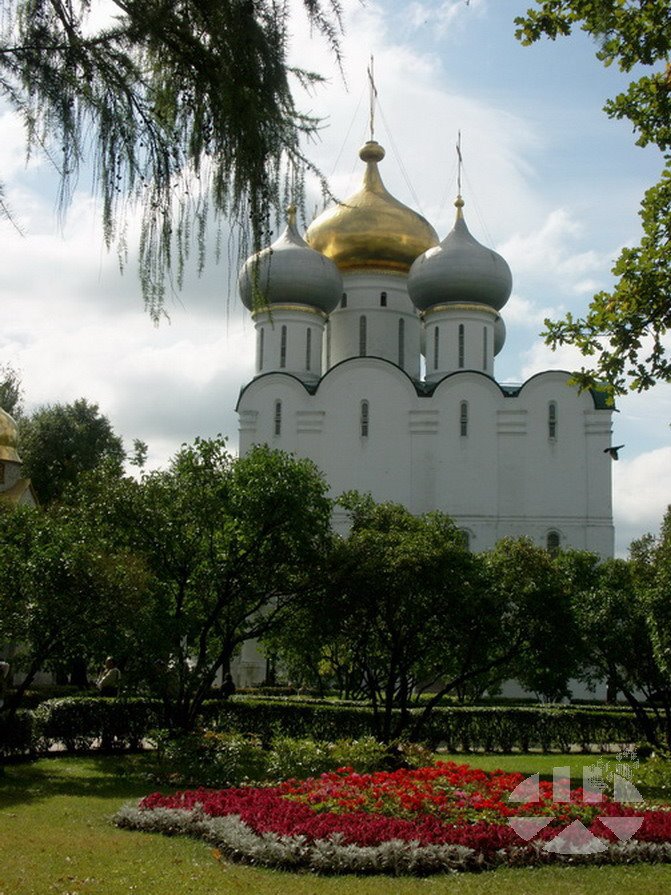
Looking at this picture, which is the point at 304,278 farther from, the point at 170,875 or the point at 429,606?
the point at 170,875

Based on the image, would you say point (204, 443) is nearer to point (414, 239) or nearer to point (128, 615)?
point (128, 615)

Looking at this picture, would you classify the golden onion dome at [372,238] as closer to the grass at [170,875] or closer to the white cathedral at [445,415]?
the white cathedral at [445,415]

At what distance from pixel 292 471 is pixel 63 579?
134 inches

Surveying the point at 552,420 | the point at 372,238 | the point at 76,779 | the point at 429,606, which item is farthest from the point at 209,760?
the point at 372,238

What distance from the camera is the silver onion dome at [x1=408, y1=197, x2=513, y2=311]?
1281 inches

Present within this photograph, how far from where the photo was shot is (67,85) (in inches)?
166

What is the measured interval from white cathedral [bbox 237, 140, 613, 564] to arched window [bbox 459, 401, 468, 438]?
30mm

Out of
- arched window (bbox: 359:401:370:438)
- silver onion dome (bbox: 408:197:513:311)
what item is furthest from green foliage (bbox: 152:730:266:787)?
silver onion dome (bbox: 408:197:513:311)

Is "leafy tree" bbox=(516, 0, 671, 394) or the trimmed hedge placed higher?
"leafy tree" bbox=(516, 0, 671, 394)

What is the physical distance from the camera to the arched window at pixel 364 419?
105 feet

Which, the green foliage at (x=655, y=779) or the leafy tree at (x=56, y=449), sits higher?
the leafy tree at (x=56, y=449)

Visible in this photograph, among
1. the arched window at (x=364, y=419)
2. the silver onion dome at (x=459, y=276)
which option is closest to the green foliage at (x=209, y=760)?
the arched window at (x=364, y=419)

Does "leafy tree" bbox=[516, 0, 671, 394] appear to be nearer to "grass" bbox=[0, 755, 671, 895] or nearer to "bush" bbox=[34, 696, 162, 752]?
"grass" bbox=[0, 755, 671, 895]

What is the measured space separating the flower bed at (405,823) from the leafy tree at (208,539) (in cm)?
506
